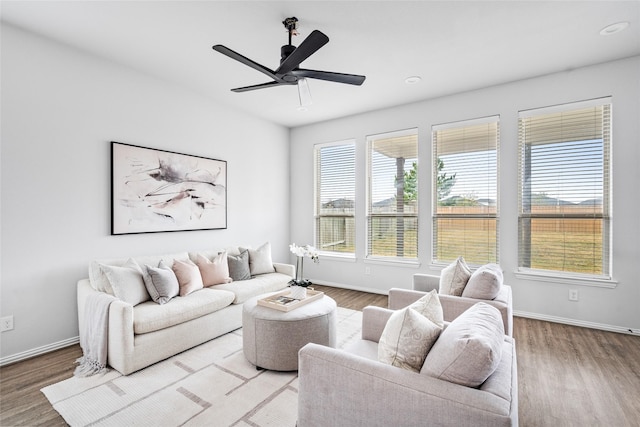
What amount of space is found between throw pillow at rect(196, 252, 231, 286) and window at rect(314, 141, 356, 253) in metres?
2.19

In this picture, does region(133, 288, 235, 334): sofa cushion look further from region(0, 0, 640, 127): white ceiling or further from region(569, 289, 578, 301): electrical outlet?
region(569, 289, 578, 301): electrical outlet

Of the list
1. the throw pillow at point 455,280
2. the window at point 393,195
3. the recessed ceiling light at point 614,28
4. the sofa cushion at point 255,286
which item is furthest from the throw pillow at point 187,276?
the recessed ceiling light at point 614,28

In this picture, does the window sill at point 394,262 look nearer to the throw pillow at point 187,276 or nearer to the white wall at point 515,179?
the white wall at point 515,179

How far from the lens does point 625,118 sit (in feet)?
10.8

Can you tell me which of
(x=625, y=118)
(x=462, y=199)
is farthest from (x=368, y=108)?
(x=625, y=118)

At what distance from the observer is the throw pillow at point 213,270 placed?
354 centimetres

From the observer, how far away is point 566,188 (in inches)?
142

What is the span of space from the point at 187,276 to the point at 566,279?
424cm

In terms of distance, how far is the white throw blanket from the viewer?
8.15ft

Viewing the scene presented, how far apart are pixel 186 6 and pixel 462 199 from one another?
12.4 feet

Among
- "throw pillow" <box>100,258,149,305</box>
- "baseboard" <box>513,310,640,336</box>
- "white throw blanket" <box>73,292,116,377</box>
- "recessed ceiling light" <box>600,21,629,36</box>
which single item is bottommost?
"baseboard" <box>513,310,640,336</box>

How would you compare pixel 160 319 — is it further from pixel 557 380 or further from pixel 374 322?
pixel 557 380

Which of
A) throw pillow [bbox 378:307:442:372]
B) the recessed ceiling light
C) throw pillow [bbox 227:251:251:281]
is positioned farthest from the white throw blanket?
the recessed ceiling light

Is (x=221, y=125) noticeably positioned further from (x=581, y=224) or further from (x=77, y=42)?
(x=581, y=224)
